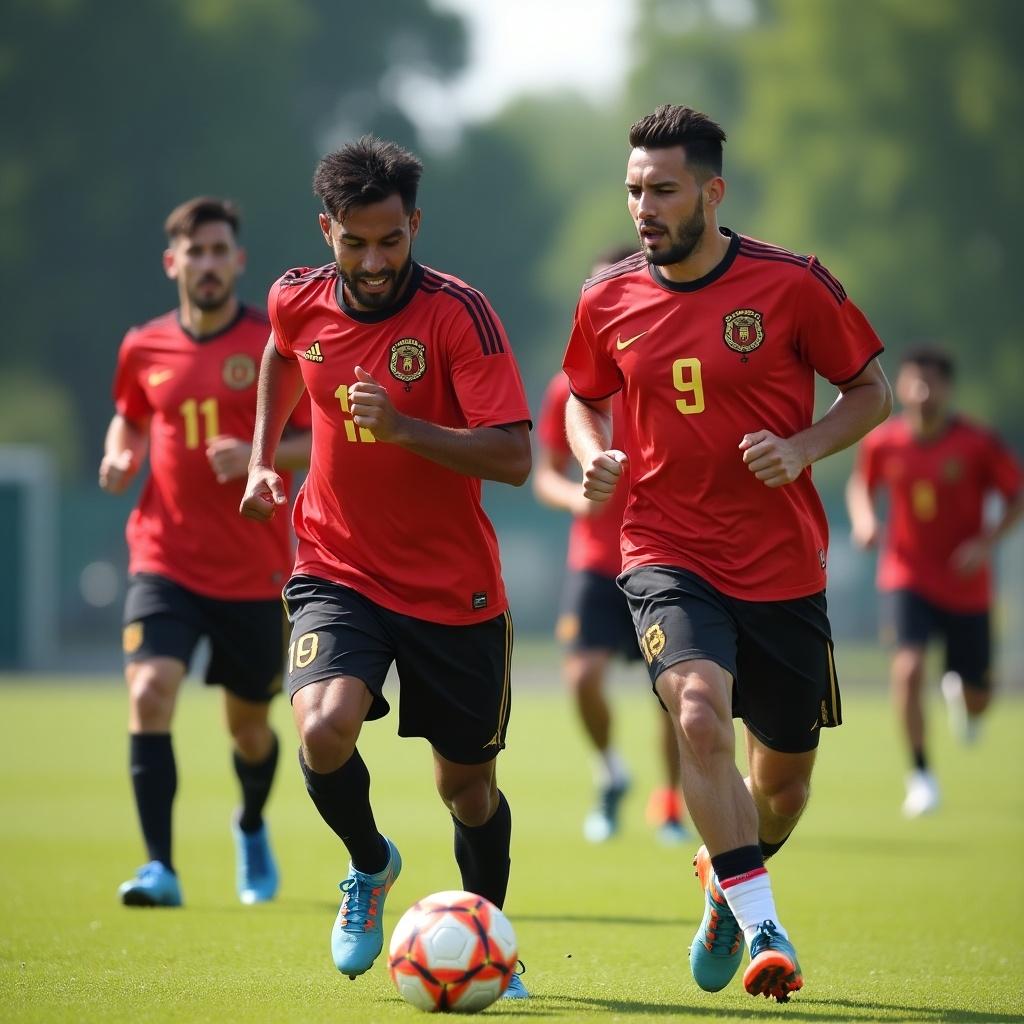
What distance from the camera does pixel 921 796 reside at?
1341 centimetres

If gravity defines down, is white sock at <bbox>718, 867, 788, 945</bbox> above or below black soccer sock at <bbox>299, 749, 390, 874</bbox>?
below

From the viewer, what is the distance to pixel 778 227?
53.8m

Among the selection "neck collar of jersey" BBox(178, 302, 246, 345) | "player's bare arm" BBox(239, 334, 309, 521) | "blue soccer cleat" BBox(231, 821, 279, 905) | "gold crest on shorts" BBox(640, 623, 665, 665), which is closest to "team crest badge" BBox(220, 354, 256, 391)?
"neck collar of jersey" BBox(178, 302, 246, 345)

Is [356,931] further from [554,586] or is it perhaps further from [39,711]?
[554,586]

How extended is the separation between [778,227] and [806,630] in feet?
158

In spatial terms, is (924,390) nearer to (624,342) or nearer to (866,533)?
(866,533)

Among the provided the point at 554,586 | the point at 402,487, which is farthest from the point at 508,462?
the point at 554,586

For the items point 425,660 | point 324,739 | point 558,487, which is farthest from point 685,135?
point 558,487

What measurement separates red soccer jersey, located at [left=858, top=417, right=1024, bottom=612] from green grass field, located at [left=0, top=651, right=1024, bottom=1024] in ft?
5.10

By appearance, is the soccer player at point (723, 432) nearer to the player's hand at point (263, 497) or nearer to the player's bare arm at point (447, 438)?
the player's bare arm at point (447, 438)

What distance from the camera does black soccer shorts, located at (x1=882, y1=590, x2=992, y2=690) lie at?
13922mm

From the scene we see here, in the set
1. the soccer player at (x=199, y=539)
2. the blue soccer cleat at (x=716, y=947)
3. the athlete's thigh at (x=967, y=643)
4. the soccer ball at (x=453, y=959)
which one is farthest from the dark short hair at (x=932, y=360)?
the soccer ball at (x=453, y=959)

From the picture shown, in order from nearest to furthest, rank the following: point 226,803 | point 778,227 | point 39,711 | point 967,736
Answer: point 226,803, point 967,736, point 39,711, point 778,227

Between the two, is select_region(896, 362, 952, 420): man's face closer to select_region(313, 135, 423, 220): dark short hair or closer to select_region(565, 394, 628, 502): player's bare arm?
select_region(565, 394, 628, 502): player's bare arm
